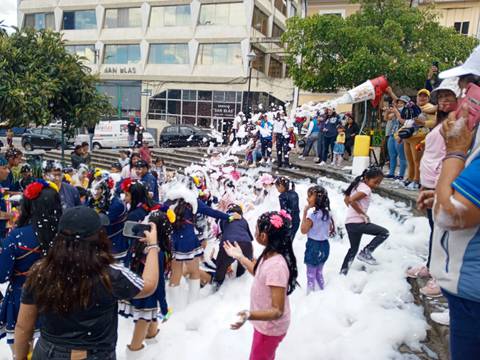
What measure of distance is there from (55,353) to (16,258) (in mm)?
1386

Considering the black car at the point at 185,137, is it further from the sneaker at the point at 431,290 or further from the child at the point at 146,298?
the sneaker at the point at 431,290

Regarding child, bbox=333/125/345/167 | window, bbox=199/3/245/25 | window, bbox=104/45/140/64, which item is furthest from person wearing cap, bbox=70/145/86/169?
window, bbox=104/45/140/64

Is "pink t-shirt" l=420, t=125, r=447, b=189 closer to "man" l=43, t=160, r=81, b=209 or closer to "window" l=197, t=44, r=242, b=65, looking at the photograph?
"man" l=43, t=160, r=81, b=209

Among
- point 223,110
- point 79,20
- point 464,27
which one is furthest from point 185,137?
point 79,20

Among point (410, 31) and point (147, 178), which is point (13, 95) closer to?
point (147, 178)

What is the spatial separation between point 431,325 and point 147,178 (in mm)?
4961

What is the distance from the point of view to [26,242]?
10.2 ft

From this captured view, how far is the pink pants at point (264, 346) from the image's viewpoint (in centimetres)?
284

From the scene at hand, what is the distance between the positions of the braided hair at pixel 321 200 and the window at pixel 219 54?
26.0 m

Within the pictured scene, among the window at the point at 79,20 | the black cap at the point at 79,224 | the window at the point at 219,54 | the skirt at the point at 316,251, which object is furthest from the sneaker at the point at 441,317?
the window at the point at 79,20

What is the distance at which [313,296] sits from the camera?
454 cm

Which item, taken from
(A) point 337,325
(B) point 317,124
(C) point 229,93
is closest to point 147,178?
(A) point 337,325

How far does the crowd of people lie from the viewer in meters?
1.75

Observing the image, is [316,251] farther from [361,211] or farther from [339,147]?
[339,147]
